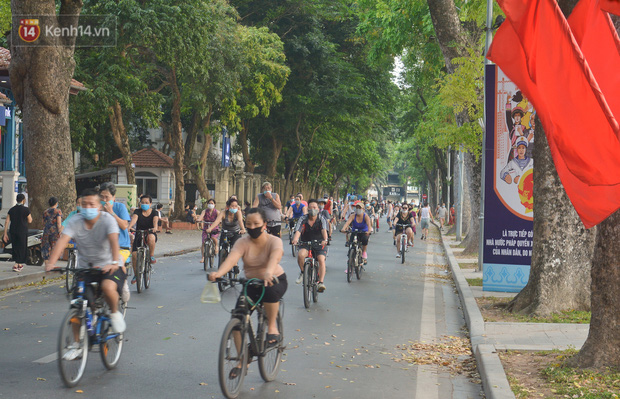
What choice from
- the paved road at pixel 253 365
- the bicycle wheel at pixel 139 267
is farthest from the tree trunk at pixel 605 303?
the bicycle wheel at pixel 139 267

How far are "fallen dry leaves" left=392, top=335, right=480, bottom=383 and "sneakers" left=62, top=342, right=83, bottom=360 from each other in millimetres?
3330

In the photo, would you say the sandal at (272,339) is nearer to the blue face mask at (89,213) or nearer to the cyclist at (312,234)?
the blue face mask at (89,213)

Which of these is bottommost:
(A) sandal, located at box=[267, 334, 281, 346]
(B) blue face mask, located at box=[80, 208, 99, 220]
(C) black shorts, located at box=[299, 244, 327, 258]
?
(A) sandal, located at box=[267, 334, 281, 346]

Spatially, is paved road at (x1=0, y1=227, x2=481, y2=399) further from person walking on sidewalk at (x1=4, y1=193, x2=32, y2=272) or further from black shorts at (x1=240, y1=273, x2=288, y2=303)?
person walking on sidewalk at (x1=4, y1=193, x2=32, y2=272)

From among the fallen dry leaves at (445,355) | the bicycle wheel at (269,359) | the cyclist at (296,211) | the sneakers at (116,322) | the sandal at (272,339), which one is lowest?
the fallen dry leaves at (445,355)

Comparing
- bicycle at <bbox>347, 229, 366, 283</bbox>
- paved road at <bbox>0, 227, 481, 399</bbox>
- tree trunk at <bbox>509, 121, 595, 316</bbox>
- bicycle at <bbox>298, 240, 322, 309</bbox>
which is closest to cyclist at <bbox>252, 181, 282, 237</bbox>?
bicycle at <bbox>347, 229, 366, 283</bbox>

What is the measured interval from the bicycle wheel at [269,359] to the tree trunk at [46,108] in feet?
40.6

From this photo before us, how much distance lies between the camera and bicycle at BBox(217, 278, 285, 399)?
6477 mm

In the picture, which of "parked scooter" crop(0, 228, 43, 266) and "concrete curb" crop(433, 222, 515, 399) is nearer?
"concrete curb" crop(433, 222, 515, 399)

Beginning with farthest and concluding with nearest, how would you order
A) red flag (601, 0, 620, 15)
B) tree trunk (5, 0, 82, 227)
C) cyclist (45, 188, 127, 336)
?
tree trunk (5, 0, 82, 227)
cyclist (45, 188, 127, 336)
red flag (601, 0, 620, 15)

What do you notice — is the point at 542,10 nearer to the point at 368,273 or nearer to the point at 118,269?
the point at 118,269

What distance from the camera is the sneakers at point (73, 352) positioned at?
6.86m

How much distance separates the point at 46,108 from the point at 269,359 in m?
12.7

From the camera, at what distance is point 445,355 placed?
9.03 meters
